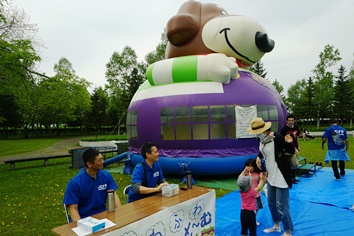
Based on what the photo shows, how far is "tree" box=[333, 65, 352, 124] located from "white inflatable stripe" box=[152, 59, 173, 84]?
3729 cm

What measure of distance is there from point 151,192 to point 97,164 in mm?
913

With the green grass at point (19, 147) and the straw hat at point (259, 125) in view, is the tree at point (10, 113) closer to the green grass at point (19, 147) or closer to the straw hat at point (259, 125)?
the green grass at point (19, 147)

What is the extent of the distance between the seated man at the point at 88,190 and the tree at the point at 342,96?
42.5 meters

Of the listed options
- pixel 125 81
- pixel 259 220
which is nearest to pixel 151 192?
pixel 259 220

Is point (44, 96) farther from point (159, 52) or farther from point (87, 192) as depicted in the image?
point (159, 52)

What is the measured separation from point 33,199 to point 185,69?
632 cm

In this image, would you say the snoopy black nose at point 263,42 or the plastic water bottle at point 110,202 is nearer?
the plastic water bottle at point 110,202

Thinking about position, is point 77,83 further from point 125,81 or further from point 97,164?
point 125,81

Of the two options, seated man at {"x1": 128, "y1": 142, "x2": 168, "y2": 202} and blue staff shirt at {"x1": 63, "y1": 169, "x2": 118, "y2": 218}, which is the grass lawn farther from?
seated man at {"x1": 128, "y1": 142, "x2": 168, "y2": 202}

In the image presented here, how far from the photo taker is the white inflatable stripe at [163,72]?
9.14 metres

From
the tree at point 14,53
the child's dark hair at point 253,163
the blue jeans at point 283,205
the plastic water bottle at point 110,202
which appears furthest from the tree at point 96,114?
the plastic water bottle at point 110,202

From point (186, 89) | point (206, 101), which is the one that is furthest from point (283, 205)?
point (186, 89)

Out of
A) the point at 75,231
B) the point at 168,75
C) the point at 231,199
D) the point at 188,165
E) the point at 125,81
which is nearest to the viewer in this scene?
the point at 75,231

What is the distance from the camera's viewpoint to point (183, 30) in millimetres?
9766
